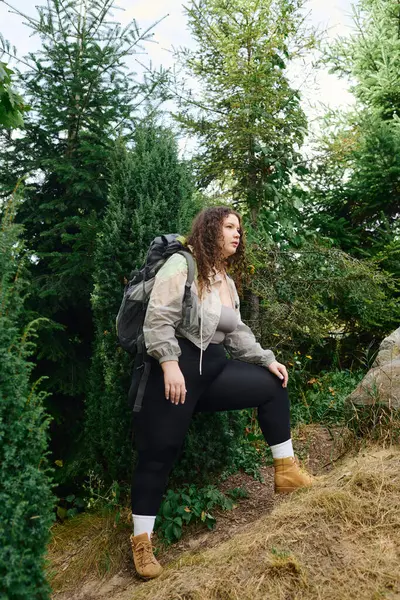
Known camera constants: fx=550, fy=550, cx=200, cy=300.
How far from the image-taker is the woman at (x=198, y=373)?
294 cm

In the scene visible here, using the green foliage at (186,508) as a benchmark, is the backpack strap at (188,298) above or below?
above

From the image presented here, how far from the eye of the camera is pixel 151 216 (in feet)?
12.6

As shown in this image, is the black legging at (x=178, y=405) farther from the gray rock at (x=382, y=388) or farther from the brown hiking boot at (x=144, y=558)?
the gray rock at (x=382, y=388)

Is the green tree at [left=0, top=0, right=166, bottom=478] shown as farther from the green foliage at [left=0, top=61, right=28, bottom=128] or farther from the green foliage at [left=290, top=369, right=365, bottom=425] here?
the green foliage at [left=290, top=369, right=365, bottom=425]

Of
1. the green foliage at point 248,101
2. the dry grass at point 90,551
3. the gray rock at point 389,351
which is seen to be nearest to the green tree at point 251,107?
the green foliage at point 248,101

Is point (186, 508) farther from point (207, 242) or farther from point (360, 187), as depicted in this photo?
point (360, 187)

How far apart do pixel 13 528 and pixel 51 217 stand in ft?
11.2

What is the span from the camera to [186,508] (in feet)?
11.5

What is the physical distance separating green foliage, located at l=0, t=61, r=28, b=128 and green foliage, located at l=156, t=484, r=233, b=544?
3162mm

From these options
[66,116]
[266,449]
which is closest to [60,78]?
[66,116]

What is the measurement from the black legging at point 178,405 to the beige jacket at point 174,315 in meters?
0.11

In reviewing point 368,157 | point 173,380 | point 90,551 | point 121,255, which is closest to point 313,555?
point 173,380

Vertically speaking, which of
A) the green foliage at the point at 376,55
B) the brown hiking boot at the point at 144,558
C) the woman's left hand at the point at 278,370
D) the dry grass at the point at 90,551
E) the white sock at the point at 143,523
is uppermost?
the green foliage at the point at 376,55

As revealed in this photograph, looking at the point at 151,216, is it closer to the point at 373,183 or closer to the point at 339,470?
the point at 339,470
